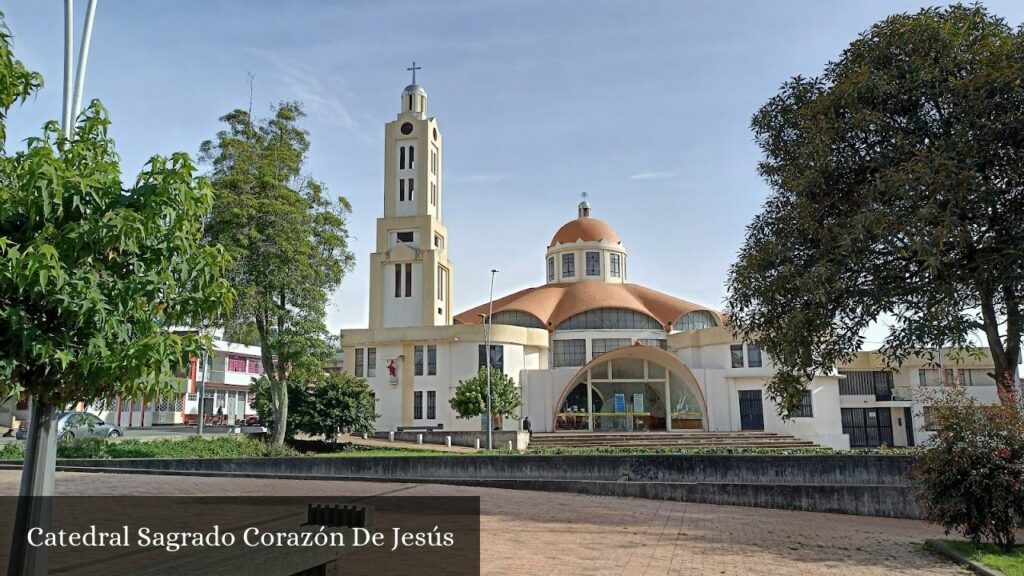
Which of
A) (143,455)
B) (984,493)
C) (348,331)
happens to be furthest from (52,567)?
(348,331)

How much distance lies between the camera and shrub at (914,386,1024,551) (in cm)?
902

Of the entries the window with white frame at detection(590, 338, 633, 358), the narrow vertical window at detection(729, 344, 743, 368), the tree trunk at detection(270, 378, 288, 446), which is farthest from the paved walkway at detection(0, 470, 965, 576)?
the window with white frame at detection(590, 338, 633, 358)

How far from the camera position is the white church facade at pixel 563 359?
38719mm

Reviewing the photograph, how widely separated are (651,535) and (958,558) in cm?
373

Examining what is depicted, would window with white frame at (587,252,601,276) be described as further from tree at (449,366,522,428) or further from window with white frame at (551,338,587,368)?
Result: tree at (449,366,522,428)

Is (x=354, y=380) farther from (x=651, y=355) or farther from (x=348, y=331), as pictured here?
(x=651, y=355)

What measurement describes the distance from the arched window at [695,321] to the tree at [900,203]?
31.9m

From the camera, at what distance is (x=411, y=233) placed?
44.8 metres

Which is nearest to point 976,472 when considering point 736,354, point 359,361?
point 736,354

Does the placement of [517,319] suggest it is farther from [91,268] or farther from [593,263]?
[91,268]

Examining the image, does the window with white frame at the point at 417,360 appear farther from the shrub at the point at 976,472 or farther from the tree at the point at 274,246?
the shrub at the point at 976,472

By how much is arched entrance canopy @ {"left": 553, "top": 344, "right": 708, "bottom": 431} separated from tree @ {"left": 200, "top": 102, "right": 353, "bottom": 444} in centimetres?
1820

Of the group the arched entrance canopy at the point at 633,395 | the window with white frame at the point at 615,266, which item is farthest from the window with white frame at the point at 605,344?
the window with white frame at the point at 615,266

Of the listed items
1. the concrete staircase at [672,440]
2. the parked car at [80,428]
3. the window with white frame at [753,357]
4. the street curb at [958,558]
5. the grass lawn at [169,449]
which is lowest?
the street curb at [958,558]
